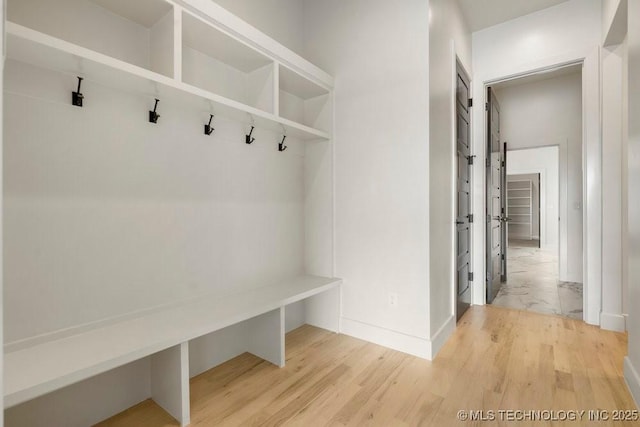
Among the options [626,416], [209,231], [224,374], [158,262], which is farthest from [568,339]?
[158,262]

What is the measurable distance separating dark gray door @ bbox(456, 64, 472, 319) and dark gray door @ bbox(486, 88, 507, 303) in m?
0.30

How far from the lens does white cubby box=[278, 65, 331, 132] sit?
2.51 m

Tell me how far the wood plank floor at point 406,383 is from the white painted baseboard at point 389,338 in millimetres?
56

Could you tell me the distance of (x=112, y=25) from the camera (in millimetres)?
1589

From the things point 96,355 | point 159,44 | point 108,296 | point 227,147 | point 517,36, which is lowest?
point 96,355

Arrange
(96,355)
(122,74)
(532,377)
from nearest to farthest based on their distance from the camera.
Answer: (96,355) < (122,74) < (532,377)

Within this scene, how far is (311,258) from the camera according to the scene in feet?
9.09

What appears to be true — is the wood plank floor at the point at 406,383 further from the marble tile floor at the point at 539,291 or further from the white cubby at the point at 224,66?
the white cubby at the point at 224,66

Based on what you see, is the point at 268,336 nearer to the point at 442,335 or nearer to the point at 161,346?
the point at 161,346

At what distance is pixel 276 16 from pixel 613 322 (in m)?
3.75

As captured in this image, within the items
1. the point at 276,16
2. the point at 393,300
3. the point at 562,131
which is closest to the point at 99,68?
the point at 276,16

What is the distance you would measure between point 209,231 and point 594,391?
8.00ft

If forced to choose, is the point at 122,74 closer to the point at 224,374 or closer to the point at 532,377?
the point at 224,374

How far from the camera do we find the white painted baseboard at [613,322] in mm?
2619
